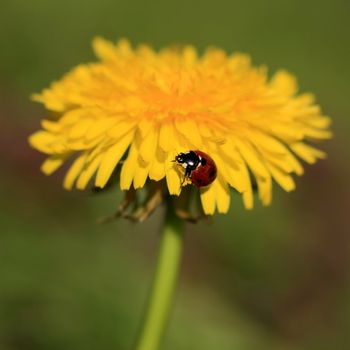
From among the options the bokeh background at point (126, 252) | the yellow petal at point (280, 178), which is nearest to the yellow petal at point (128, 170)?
the yellow petal at point (280, 178)

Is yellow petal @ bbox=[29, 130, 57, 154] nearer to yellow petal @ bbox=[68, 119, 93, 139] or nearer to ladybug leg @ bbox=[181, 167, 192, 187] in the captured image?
yellow petal @ bbox=[68, 119, 93, 139]

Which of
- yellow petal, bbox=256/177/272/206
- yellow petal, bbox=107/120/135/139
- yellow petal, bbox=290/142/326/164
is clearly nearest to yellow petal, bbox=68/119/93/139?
yellow petal, bbox=107/120/135/139

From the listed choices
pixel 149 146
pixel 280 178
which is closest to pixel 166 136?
pixel 149 146

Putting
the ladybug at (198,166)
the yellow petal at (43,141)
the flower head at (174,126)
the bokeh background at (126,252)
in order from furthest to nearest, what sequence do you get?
1. the bokeh background at (126,252)
2. the yellow petal at (43,141)
3. the flower head at (174,126)
4. the ladybug at (198,166)

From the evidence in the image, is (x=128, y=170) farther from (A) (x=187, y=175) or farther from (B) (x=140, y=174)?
(A) (x=187, y=175)

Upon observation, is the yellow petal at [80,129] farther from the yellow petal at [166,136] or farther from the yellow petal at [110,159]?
the yellow petal at [166,136]

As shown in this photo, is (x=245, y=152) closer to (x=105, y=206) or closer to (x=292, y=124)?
(x=292, y=124)
